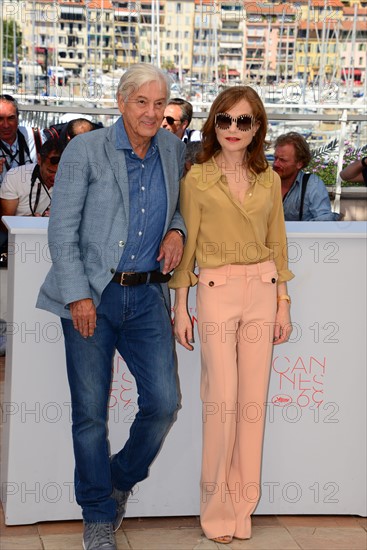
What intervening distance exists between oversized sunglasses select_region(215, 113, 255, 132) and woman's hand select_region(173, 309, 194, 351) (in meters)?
0.68

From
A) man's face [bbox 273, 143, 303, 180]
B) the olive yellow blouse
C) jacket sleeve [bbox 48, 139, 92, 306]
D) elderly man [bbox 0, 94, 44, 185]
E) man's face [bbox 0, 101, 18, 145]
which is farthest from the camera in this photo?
man's face [bbox 0, 101, 18, 145]

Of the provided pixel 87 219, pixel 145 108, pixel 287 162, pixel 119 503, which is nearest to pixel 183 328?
pixel 87 219

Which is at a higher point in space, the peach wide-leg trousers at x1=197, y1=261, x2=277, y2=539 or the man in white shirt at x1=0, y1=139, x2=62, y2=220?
the man in white shirt at x1=0, y1=139, x2=62, y2=220

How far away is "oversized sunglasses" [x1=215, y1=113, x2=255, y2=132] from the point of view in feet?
11.4

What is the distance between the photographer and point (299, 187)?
5.65m

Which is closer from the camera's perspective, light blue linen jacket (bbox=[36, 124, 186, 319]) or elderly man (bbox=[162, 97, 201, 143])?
light blue linen jacket (bbox=[36, 124, 186, 319])

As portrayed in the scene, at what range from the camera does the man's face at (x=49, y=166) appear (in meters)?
5.65

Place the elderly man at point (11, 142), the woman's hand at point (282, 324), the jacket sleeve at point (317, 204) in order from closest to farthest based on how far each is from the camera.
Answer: the woman's hand at point (282, 324)
the jacket sleeve at point (317, 204)
the elderly man at point (11, 142)

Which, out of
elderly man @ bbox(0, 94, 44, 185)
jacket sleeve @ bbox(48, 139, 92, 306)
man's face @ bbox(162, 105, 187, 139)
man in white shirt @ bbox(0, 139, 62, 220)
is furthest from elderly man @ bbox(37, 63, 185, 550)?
man's face @ bbox(162, 105, 187, 139)

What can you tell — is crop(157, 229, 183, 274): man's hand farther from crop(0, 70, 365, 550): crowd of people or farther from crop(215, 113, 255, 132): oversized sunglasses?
crop(215, 113, 255, 132): oversized sunglasses

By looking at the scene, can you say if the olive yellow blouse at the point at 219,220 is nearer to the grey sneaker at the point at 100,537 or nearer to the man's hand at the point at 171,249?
the man's hand at the point at 171,249

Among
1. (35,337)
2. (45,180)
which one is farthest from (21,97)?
(35,337)

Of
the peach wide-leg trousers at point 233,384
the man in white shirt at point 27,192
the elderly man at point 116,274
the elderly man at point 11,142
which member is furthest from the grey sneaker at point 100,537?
the elderly man at point 11,142

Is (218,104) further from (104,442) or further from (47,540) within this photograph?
(47,540)
